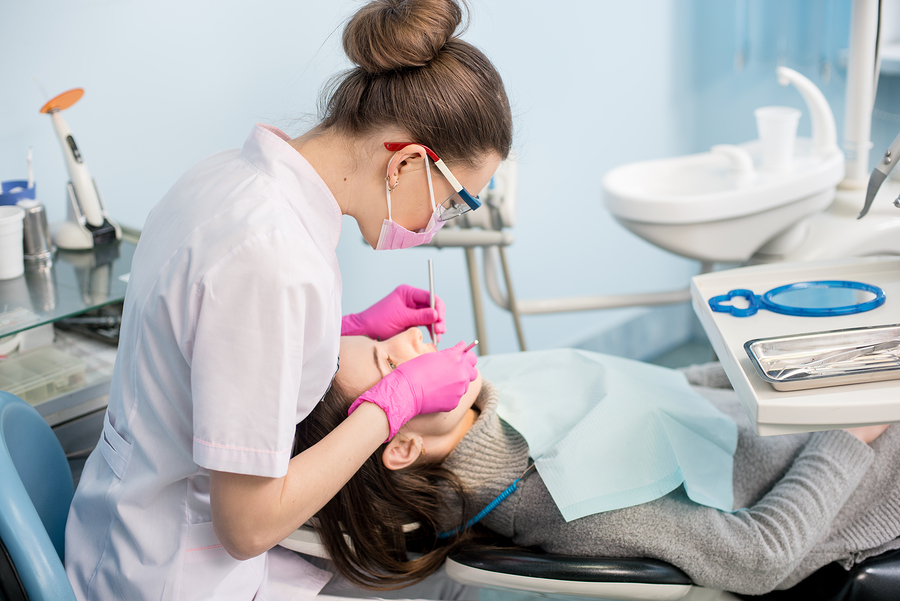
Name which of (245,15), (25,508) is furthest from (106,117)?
(25,508)

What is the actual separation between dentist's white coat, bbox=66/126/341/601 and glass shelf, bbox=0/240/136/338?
352mm

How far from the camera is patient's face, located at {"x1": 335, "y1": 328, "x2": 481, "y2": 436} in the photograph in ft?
3.77

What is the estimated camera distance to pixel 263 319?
29.0 inches

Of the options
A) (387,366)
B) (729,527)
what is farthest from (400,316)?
(729,527)

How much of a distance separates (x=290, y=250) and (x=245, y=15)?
1019 mm

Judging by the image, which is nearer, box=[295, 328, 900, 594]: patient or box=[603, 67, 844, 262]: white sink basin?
box=[295, 328, 900, 594]: patient

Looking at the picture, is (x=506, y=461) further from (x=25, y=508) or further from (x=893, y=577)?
(x=25, y=508)

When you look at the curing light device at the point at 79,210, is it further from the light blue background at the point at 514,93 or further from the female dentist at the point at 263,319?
the female dentist at the point at 263,319

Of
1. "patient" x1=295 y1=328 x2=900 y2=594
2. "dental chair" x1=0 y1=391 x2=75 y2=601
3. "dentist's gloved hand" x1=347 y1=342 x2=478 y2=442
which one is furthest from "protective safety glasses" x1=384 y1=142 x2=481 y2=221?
"dental chair" x1=0 y1=391 x2=75 y2=601

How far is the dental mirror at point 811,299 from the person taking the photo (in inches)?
43.5

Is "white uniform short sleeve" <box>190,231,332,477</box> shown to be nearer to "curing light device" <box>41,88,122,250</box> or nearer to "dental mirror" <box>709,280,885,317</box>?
"dental mirror" <box>709,280,885,317</box>

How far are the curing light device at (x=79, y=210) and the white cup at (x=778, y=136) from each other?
1554 millimetres

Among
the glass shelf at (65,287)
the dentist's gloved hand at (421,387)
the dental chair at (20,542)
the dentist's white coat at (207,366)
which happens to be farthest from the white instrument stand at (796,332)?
the glass shelf at (65,287)

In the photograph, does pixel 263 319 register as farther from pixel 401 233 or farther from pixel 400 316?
pixel 400 316
